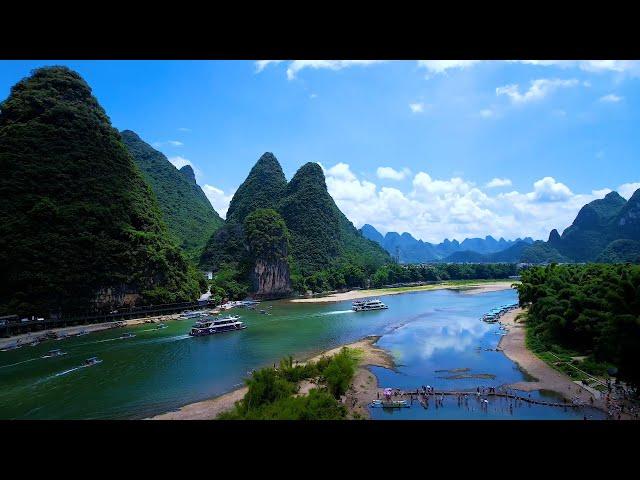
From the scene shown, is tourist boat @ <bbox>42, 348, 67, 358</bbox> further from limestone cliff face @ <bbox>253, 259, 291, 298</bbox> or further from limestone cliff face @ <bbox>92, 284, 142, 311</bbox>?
limestone cliff face @ <bbox>253, 259, 291, 298</bbox>

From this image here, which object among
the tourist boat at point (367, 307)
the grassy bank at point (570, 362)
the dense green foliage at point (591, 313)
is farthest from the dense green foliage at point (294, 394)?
the tourist boat at point (367, 307)

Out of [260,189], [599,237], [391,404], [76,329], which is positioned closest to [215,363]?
[391,404]

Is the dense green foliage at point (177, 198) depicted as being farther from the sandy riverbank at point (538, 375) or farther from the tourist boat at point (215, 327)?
the sandy riverbank at point (538, 375)

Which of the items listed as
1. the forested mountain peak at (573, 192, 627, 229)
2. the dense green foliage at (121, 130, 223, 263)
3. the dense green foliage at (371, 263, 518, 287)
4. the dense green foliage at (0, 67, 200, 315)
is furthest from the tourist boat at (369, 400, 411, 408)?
the forested mountain peak at (573, 192, 627, 229)

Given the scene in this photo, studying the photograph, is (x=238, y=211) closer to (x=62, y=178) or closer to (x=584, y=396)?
(x=62, y=178)

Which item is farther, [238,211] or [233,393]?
[238,211]
